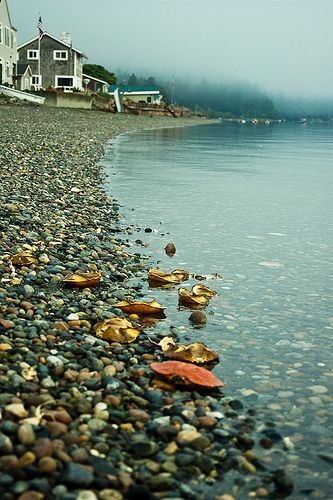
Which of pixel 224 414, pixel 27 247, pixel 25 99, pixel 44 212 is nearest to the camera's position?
pixel 224 414

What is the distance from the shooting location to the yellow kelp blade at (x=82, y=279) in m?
5.76

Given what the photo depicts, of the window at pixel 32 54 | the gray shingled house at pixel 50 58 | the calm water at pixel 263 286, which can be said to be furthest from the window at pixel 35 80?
the calm water at pixel 263 286

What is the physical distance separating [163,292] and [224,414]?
2674mm

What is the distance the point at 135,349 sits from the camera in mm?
4473

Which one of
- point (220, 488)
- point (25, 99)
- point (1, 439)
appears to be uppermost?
point (25, 99)

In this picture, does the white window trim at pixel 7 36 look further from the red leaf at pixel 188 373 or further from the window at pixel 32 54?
the red leaf at pixel 188 373

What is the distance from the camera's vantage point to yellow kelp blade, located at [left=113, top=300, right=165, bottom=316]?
5270 millimetres

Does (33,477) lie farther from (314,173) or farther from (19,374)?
(314,173)

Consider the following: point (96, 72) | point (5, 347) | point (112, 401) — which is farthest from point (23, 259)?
point (96, 72)

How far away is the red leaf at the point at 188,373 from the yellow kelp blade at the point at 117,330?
1.76ft

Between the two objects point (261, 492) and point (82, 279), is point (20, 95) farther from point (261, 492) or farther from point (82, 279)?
point (261, 492)

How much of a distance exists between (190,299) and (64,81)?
7765cm

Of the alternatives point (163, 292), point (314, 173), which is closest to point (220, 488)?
point (163, 292)

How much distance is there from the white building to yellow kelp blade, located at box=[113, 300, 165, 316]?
57.5m
